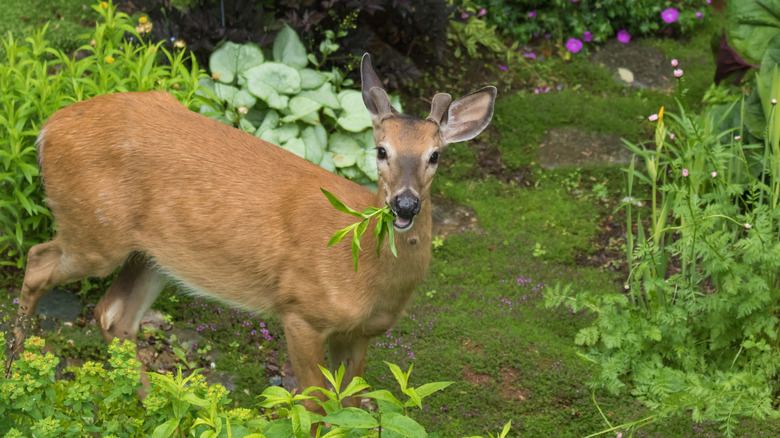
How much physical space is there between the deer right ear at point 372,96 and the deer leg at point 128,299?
168 centimetres

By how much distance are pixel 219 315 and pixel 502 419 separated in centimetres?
205

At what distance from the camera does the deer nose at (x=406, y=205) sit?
12.1ft

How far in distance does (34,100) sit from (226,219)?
5.77 feet

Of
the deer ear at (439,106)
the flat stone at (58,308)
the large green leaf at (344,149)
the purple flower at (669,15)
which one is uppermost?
A: the deer ear at (439,106)

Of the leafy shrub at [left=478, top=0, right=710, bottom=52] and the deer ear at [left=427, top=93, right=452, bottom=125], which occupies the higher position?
the deer ear at [left=427, top=93, right=452, bottom=125]

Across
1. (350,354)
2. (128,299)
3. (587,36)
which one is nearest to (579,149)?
(587,36)

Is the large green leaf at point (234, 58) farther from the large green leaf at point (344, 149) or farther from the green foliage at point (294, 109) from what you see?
the large green leaf at point (344, 149)

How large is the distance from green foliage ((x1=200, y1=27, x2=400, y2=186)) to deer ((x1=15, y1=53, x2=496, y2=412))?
6.14 ft

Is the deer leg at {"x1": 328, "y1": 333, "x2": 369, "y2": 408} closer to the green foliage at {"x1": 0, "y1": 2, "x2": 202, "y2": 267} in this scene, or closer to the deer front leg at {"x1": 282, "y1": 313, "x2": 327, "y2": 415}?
the deer front leg at {"x1": 282, "y1": 313, "x2": 327, "y2": 415}

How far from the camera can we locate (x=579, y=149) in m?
8.20

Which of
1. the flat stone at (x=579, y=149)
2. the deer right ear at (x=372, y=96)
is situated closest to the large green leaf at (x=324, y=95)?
the flat stone at (x=579, y=149)

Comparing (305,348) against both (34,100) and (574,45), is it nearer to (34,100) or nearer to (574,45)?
(34,100)

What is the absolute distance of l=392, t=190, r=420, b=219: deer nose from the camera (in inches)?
146

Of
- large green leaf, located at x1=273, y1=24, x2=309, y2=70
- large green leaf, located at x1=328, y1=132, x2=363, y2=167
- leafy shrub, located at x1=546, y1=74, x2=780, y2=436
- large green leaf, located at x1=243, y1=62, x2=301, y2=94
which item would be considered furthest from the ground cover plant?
large green leaf, located at x1=273, y1=24, x2=309, y2=70
